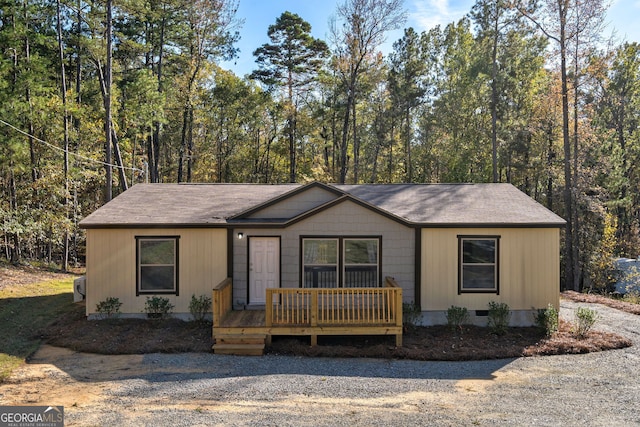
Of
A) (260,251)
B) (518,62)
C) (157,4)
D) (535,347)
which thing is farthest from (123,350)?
(518,62)

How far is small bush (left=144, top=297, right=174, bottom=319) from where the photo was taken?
1049 cm

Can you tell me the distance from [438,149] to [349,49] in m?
9.81

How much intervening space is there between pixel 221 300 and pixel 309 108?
2319 cm

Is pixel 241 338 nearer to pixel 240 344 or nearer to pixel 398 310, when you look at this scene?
pixel 240 344

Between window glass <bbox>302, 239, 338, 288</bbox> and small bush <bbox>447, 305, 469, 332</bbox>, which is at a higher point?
window glass <bbox>302, 239, 338, 288</bbox>

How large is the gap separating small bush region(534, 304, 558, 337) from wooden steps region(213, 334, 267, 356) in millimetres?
6521

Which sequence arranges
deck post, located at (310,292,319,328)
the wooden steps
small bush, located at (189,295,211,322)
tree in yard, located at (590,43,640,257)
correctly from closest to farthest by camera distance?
the wooden steps → deck post, located at (310,292,319,328) → small bush, located at (189,295,211,322) → tree in yard, located at (590,43,640,257)

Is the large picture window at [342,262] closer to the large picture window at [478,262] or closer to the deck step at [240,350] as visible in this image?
the large picture window at [478,262]

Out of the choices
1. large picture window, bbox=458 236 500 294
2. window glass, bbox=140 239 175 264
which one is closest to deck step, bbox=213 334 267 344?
window glass, bbox=140 239 175 264

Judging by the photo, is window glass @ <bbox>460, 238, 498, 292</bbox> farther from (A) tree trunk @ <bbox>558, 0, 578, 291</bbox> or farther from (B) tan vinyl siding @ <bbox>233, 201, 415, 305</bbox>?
(A) tree trunk @ <bbox>558, 0, 578, 291</bbox>

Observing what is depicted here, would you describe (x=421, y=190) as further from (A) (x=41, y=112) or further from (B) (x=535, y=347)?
(A) (x=41, y=112)

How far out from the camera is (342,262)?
10609 millimetres

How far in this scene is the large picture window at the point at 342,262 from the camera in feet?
34.8

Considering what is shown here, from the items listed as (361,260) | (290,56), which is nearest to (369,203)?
(361,260)
